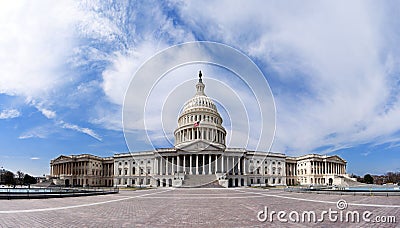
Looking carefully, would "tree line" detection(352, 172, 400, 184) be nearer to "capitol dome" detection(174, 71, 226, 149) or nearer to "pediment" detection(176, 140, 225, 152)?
"capitol dome" detection(174, 71, 226, 149)

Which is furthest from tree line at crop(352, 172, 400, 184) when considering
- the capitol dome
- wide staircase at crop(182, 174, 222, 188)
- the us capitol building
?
wide staircase at crop(182, 174, 222, 188)

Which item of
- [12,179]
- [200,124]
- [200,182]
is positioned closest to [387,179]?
[200,124]

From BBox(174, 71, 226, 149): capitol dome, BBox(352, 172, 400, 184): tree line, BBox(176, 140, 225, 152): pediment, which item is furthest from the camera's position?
BBox(352, 172, 400, 184): tree line

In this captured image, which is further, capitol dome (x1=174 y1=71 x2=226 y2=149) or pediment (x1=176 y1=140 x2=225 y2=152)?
capitol dome (x1=174 y1=71 x2=226 y2=149)

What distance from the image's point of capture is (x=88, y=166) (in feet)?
376

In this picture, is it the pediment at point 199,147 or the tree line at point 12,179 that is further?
the tree line at point 12,179

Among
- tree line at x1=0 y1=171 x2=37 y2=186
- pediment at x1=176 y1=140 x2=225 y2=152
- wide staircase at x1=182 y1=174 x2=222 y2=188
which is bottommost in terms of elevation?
tree line at x1=0 y1=171 x2=37 y2=186

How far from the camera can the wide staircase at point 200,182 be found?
73750 millimetres

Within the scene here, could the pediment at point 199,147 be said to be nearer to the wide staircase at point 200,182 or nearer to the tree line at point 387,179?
the wide staircase at point 200,182

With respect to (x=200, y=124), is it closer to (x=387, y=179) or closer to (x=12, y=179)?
(x=12, y=179)

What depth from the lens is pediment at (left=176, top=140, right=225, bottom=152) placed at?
9212cm

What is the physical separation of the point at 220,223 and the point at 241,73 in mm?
21322

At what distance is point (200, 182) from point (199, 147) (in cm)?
1974

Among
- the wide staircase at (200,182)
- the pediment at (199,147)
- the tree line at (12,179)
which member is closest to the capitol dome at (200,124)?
the pediment at (199,147)
